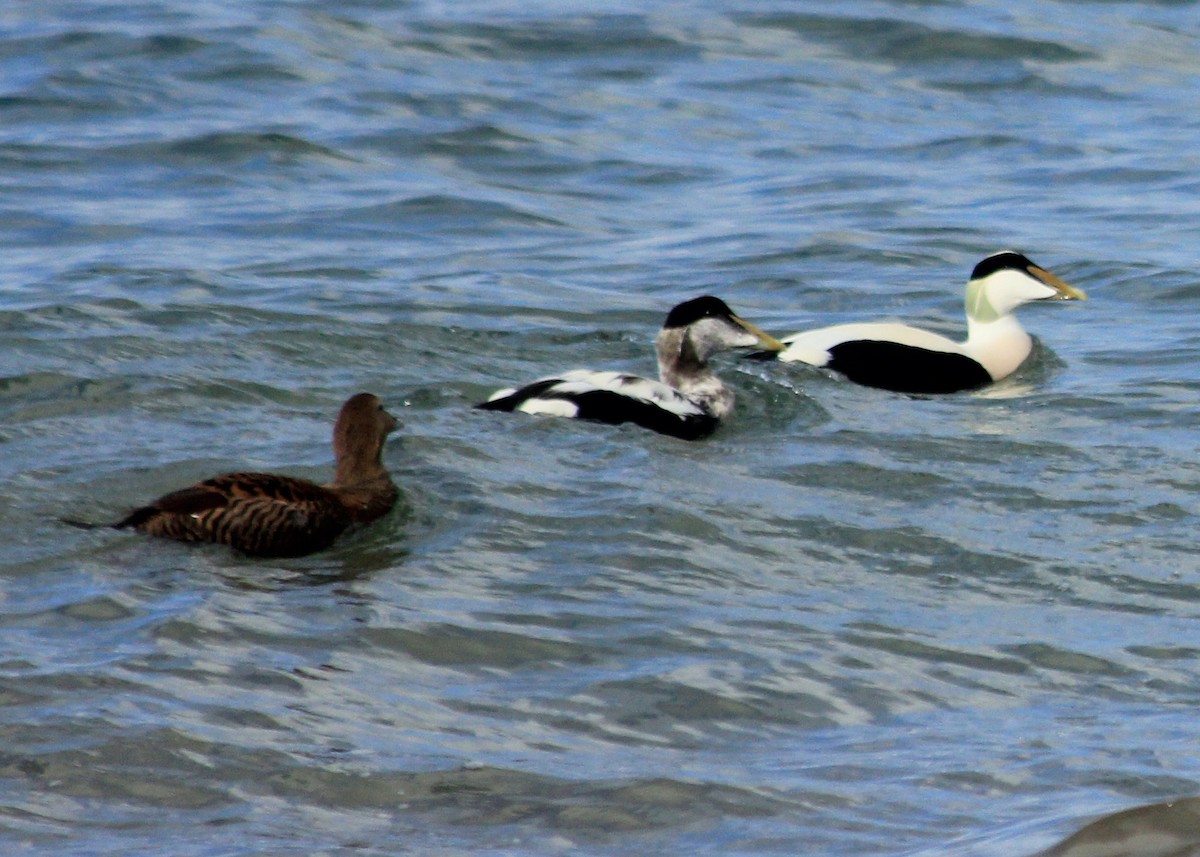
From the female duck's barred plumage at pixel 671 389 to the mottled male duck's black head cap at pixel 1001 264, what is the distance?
1776 millimetres

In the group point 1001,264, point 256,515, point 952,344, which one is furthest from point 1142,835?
point 1001,264

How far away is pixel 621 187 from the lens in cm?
1309

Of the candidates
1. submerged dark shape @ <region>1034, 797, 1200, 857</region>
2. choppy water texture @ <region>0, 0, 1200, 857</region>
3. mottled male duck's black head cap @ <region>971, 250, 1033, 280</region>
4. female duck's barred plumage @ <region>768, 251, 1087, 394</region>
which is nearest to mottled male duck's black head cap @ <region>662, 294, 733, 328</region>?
choppy water texture @ <region>0, 0, 1200, 857</region>

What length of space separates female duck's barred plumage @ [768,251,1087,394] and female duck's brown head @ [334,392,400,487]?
2.67m

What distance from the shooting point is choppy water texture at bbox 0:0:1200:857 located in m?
4.36

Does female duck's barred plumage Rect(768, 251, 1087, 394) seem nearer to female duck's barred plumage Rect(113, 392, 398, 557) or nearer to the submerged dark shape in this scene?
female duck's barred plumage Rect(113, 392, 398, 557)

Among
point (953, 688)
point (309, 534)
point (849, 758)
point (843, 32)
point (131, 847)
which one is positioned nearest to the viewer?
point (131, 847)

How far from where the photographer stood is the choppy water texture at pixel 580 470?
4355mm

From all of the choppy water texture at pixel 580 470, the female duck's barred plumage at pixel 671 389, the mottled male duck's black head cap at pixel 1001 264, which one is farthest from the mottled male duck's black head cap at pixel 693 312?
the mottled male duck's black head cap at pixel 1001 264

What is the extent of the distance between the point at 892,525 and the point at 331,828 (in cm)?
277

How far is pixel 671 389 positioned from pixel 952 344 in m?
1.85

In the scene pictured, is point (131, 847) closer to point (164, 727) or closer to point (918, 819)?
point (164, 727)

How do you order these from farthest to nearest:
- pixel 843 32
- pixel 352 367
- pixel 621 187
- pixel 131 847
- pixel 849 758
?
pixel 843 32
pixel 621 187
pixel 352 367
pixel 849 758
pixel 131 847

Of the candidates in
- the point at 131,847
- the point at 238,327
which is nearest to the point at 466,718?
the point at 131,847
